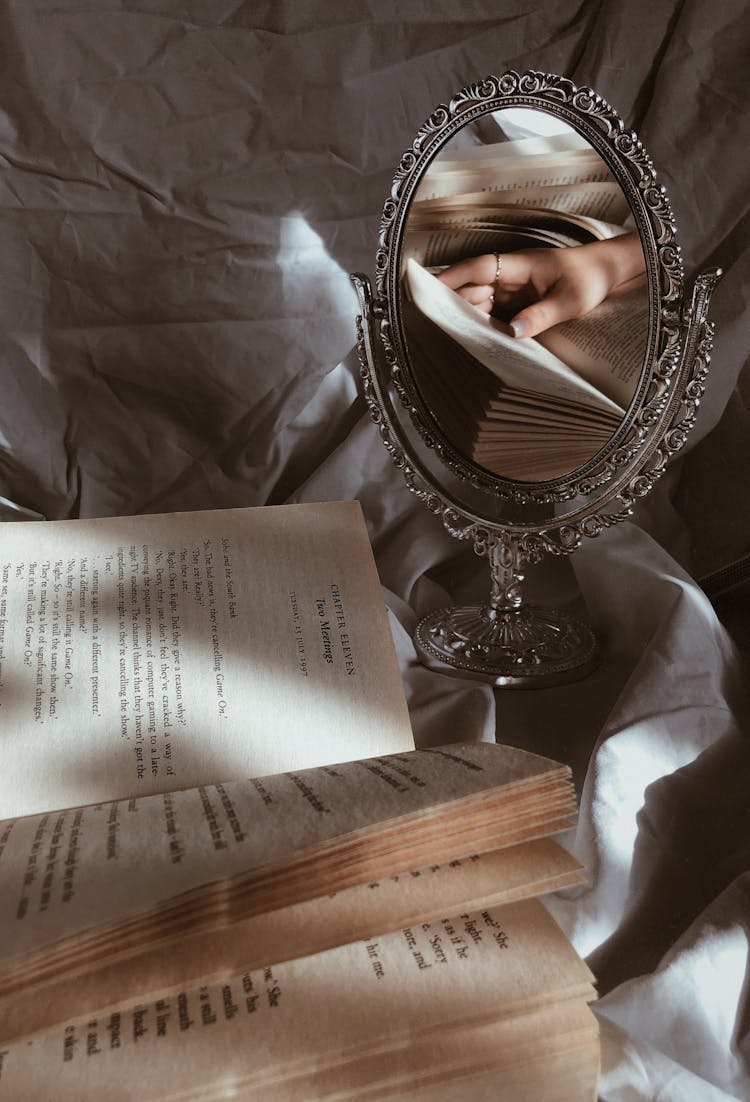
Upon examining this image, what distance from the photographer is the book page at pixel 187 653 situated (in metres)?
0.50

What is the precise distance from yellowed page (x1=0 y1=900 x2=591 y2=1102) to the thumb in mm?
367

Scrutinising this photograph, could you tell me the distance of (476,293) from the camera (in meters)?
0.65

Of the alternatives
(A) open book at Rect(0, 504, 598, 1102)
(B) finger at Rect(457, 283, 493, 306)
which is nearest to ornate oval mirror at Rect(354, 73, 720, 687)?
(B) finger at Rect(457, 283, 493, 306)

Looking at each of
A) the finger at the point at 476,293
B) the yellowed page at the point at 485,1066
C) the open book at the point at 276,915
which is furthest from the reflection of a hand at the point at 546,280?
the yellowed page at the point at 485,1066

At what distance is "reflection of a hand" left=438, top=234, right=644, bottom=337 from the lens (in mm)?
610

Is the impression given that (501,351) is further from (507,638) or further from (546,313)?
(507,638)

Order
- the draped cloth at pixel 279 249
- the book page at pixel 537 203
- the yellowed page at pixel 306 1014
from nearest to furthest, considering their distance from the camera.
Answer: the yellowed page at pixel 306 1014 < the book page at pixel 537 203 < the draped cloth at pixel 279 249

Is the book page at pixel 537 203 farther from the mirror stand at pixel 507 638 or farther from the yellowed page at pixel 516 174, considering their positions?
the mirror stand at pixel 507 638

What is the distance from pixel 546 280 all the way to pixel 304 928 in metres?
0.41

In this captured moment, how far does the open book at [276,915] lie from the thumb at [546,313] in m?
0.26

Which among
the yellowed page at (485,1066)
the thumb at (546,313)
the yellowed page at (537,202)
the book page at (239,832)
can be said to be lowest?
the yellowed page at (485,1066)

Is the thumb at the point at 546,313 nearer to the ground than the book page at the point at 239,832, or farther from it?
farther from it

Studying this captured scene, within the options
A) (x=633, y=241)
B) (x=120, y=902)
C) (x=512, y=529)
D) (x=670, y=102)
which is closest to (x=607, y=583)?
(x=512, y=529)

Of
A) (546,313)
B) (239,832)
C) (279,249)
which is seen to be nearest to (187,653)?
(239,832)
